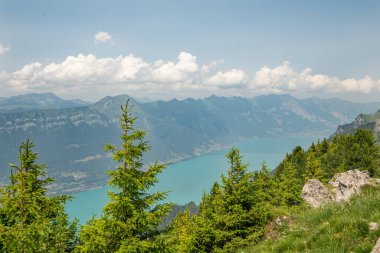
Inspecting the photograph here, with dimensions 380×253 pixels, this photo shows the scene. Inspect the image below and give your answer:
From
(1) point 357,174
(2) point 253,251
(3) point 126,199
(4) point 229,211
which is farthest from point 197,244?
(1) point 357,174

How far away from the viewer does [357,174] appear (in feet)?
134

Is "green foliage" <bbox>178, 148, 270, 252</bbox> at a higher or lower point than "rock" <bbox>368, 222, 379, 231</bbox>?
lower

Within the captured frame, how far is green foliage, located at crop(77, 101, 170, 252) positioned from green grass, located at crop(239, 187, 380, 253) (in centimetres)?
519

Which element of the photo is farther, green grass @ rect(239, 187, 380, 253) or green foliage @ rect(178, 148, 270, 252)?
green foliage @ rect(178, 148, 270, 252)

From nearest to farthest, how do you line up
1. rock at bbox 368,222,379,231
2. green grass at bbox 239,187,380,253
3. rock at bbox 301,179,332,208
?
green grass at bbox 239,187,380,253 < rock at bbox 368,222,379,231 < rock at bbox 301,179,332,208

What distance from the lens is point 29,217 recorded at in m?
13.4

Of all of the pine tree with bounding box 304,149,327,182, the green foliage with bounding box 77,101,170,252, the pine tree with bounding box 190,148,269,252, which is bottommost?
the pine tree with bounding box 304,149,327,182

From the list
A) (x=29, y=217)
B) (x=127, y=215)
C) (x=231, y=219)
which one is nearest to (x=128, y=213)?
(x=127, y=215)

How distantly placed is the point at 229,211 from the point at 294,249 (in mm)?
12426

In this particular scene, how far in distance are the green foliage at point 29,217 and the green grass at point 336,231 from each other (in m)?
8.16

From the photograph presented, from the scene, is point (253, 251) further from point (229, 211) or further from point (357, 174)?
point (357, 174)

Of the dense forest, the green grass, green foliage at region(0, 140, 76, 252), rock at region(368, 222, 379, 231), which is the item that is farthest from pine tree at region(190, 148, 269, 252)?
rock at region(368, 222, 379, 231)

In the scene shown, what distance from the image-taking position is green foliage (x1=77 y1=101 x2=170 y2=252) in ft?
42.9

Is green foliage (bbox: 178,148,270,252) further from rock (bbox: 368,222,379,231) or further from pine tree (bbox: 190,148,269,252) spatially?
rock (bbox: 368,222,379,231)
